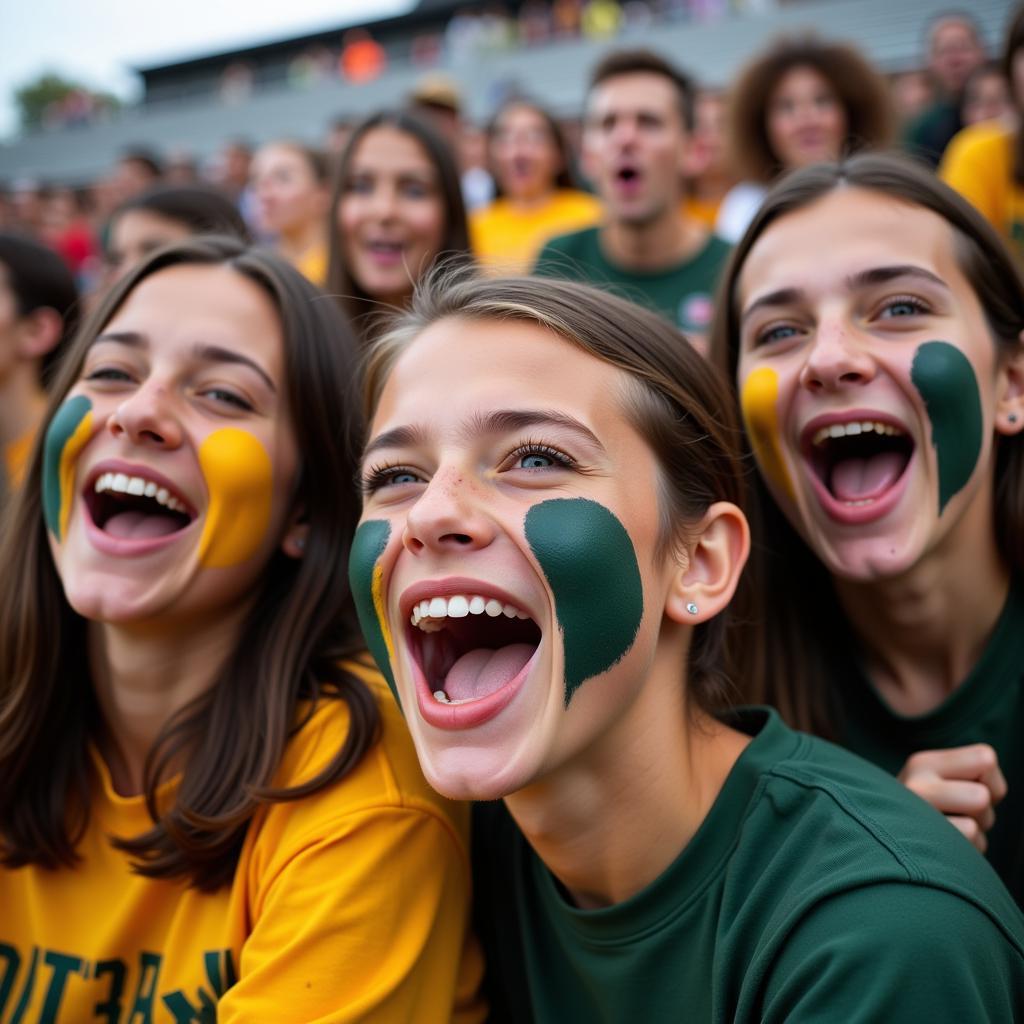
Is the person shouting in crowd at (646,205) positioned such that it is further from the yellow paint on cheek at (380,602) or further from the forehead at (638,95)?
the yellow paint on cheek at (380,602)

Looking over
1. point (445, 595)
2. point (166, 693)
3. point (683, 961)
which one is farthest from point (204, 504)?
point (683, 961)

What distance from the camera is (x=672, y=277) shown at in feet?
16.2

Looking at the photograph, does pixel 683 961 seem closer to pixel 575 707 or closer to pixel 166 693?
pixel 575 707

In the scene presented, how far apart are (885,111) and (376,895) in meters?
4.89

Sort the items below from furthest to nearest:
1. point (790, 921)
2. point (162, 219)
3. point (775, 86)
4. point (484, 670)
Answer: point (775, 86)
point (162, 219)
point (484, 670)
point (790, 921)

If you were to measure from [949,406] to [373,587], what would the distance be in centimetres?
124

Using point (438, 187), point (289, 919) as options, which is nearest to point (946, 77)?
point (438, 187)

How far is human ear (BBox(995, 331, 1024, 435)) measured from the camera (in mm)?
2424

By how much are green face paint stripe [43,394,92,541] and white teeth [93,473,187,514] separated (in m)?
0.11

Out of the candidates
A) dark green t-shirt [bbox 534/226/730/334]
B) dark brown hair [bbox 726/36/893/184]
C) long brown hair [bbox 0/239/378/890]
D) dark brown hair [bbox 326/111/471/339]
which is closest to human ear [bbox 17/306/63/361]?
dark brown hair [bbox 326/111/471/339]

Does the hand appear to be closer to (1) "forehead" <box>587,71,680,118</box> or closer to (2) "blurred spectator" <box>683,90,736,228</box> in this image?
(1) "forehead" <box>587,71,680,118</box>

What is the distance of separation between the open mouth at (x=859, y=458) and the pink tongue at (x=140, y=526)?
4.54ft

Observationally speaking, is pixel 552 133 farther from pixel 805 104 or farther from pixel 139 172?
pixel 139 172

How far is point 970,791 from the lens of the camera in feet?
6.64
